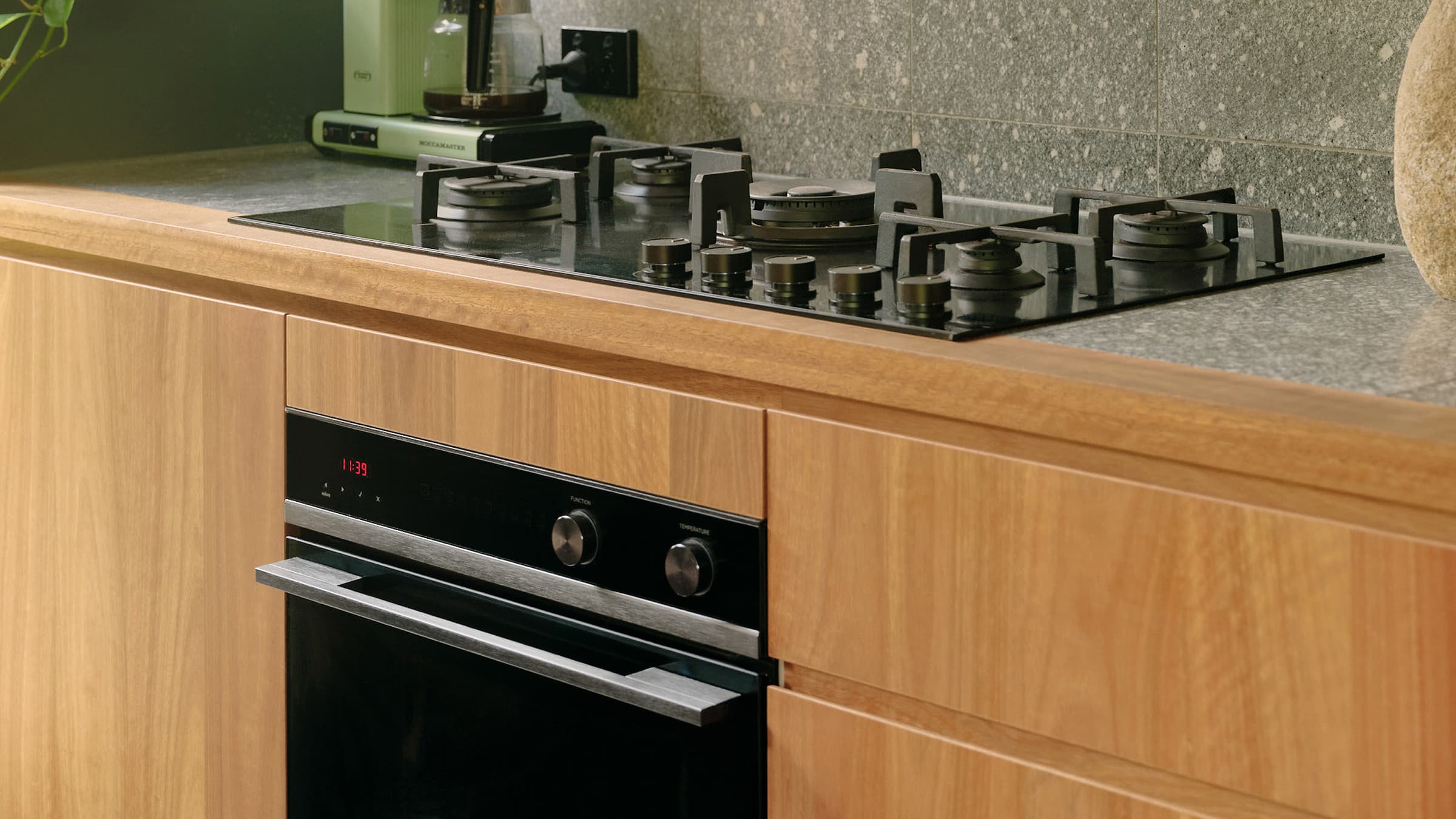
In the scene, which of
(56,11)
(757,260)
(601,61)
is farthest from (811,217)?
(56,11)

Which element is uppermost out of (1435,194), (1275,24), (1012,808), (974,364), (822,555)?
(1275,24)

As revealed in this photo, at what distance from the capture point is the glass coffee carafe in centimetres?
201

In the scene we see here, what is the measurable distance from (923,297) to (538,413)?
35 centimetres

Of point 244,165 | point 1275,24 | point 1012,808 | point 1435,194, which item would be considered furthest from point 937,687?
point 244,165

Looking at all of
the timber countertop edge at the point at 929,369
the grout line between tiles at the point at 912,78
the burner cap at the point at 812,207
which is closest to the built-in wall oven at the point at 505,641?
the timber countertop edge at the point at 929,369

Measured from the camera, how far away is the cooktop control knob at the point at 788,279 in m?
1.16

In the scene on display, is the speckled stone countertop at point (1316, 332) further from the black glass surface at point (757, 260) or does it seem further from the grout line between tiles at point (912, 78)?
the grout line between tiles at point (912, 78)

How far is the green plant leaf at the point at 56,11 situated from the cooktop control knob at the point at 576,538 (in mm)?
1039

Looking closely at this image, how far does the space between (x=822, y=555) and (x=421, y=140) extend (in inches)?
42.6

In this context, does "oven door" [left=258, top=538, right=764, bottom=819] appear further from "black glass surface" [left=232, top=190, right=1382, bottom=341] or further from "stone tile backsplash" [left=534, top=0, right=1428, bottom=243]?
"stone tile backsplash" [left=534, top=0, right=1428, bottom=243]

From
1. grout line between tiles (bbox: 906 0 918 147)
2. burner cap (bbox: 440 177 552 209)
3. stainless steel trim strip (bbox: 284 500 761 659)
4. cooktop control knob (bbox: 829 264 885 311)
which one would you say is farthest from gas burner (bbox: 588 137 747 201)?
cooktop control knob (bbox: 829 264 885 311)

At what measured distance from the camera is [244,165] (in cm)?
204

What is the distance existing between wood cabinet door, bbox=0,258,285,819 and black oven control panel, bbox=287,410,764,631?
0.08 m

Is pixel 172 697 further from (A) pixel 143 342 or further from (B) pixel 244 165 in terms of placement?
(B) pixel 244 165
